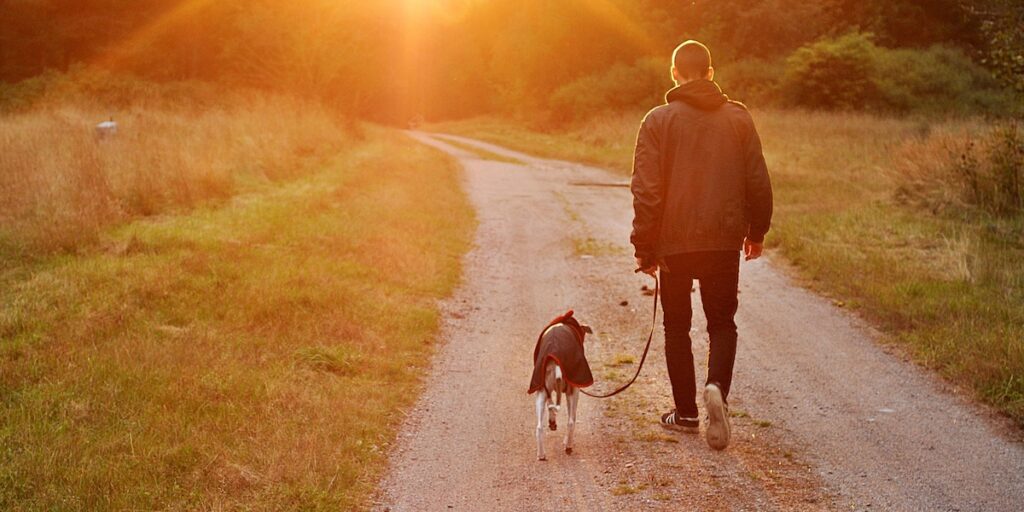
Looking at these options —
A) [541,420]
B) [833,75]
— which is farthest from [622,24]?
[541,420]

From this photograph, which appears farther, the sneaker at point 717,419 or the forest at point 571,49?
the forest at point 571,49

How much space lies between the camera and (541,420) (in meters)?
5.10

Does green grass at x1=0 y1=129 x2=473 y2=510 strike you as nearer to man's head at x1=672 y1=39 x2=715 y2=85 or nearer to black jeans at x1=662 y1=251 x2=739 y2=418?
black jeans at x1=662 y1=251 x2=739 y2=418

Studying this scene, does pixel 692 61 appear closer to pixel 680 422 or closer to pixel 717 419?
pixel 717 419

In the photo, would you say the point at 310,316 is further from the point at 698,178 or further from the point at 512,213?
the point at 512,213

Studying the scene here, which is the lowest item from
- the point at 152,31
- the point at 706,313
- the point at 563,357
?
the point at 563,357

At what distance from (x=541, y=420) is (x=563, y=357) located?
0.38m

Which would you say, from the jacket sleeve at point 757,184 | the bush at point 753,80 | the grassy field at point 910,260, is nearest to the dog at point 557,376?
the jacket sleeve at point 757,184

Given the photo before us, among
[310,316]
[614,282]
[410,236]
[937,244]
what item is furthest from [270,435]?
[937,244]

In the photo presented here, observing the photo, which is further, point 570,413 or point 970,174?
point 970,174

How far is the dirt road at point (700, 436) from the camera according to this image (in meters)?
4.72

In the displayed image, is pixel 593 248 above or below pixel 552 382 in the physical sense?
below

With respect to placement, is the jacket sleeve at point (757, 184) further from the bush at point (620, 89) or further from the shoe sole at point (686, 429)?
the bush at point (620, 89)

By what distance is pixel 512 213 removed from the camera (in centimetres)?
1631
